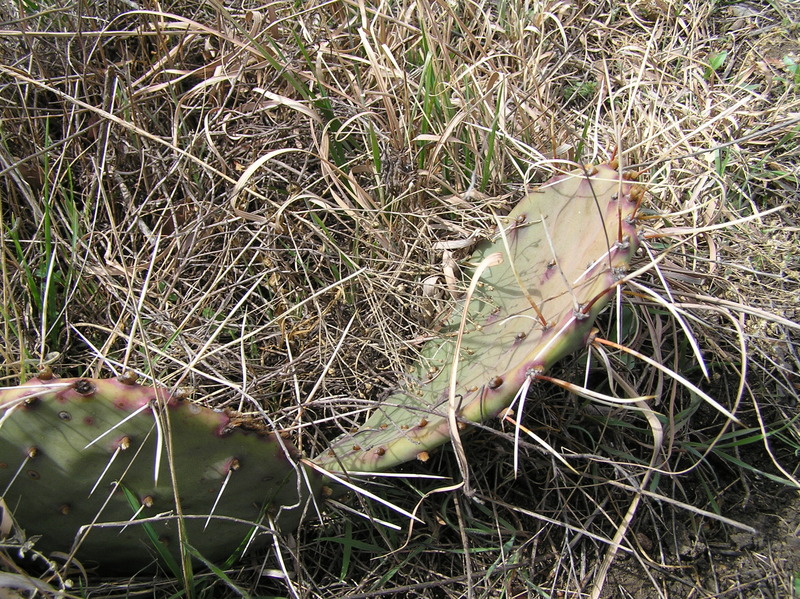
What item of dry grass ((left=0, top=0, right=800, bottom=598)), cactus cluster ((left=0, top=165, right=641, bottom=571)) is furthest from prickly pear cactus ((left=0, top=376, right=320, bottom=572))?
dry grass ((left=0, top=0, right=800, bottom=598))

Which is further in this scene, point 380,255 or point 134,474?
point 380,255

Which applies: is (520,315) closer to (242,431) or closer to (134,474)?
(242,431)

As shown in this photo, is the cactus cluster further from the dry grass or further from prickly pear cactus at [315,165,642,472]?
the dry grass

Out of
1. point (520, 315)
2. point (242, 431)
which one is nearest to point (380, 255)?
point (520, 315)

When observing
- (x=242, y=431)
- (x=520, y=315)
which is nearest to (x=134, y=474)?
(x=242, y=431)

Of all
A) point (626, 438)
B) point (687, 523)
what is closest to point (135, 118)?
point (626, 438)

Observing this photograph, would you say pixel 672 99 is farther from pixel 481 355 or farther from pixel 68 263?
pixel 68 263
